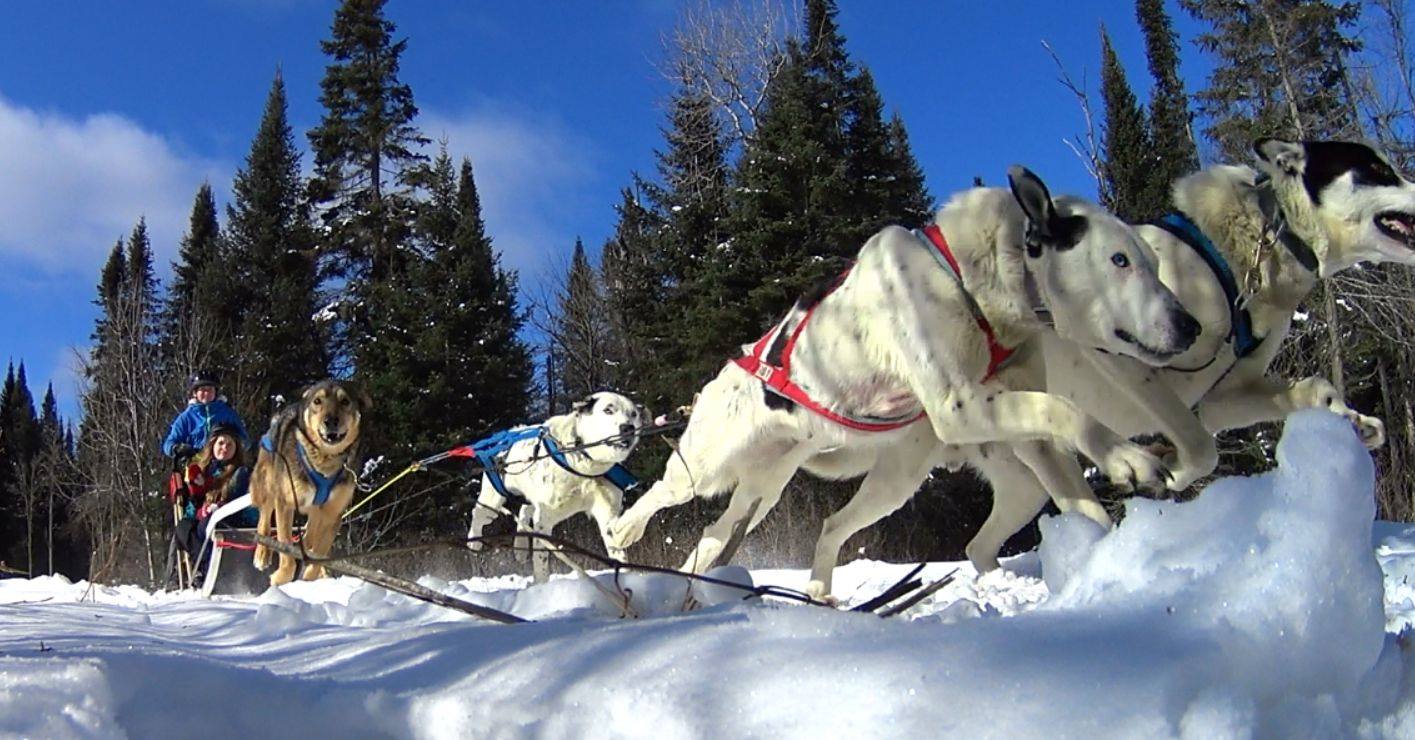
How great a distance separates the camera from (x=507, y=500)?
998 cm

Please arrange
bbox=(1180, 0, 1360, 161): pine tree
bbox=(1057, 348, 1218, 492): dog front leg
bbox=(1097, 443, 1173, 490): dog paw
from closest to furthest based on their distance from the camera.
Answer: bbox=(1097, 443, 1173, 490): dog paw
bbox=(1057, 348, 1218, 492): dog front leg
bbox=(1180, 0, 1360, 161): pine tree

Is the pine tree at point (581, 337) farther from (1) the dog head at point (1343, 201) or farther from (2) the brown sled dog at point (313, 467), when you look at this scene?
(1) the dog head at point (1343, 201)

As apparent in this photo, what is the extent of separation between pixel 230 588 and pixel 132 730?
23.1 feet

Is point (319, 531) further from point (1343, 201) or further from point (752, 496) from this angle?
point (1343, 201)

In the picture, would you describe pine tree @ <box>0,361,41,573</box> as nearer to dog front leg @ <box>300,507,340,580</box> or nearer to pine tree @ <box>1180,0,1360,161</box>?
dog front leg @ <box>300,507,340,580</box>

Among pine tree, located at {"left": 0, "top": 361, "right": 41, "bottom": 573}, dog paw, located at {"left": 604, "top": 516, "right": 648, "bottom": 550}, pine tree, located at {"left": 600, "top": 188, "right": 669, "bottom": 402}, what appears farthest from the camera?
pine tree, located at {"left": 0, "top": 361, "right": 41, "bottom": 573}

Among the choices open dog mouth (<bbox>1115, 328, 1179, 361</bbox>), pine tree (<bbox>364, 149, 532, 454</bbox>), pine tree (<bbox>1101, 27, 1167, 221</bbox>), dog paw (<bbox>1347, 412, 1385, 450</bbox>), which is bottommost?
dog paw (<bbox>1347, 412, 1385, 450</bbox>)

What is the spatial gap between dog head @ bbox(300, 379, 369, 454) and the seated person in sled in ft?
2.77

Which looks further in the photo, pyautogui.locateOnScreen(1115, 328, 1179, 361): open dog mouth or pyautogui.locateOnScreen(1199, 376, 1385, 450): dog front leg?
pyautogui.locateOnScreen(1199, 376, 1385, 450): dog front leg

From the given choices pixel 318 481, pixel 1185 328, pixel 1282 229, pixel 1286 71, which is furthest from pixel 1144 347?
pixel 1286 71

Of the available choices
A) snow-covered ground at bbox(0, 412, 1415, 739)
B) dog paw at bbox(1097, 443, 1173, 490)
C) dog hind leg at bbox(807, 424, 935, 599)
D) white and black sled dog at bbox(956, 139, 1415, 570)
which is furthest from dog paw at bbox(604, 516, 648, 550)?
snow-covered ground at bbox(0, 412, 1415, 739)

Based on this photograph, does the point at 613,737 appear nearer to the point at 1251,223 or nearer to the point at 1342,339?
the point at 1251,223

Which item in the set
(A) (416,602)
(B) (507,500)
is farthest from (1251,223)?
(B) (507,500)

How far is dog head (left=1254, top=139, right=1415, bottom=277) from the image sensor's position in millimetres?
3871
